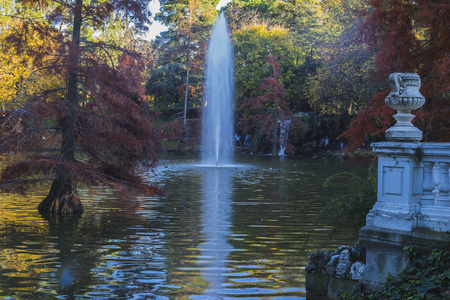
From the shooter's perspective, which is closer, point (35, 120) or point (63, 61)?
point (35, 120)

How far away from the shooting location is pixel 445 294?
5086 mm

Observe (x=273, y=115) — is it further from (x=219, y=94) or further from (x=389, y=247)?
(x=389, y=247)

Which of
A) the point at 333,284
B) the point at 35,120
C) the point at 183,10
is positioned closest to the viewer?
the point at 333,284

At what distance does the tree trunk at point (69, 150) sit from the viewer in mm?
12646

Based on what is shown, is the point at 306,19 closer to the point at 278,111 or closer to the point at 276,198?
the point at 278,111

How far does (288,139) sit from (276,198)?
27048mm

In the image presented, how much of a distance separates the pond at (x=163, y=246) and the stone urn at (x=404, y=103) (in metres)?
2.15

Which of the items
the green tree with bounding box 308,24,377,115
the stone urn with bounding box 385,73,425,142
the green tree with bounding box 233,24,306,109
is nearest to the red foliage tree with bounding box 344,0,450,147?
the stone urn with bounding box 385,73,425,142

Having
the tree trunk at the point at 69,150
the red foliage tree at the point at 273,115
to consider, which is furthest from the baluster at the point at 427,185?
the red foliage tree at the point at 273,115

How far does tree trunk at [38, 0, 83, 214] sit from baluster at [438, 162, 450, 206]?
887 centimetres

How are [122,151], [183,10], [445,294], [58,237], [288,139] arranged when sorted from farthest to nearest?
[183,10]
[288,139]
[122,151]
[58,237]
[445,294]

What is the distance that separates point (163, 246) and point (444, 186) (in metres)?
5.50

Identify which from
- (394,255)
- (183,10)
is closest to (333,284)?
(394,255)

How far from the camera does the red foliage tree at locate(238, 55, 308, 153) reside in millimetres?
43719
